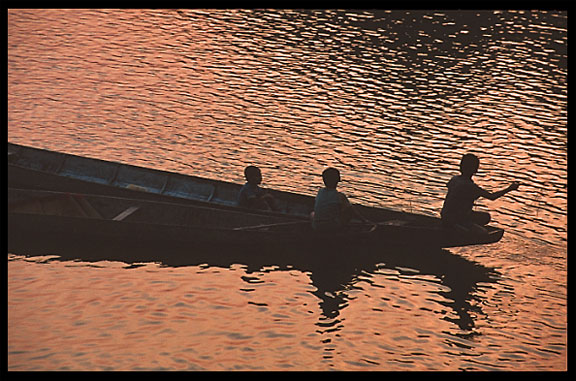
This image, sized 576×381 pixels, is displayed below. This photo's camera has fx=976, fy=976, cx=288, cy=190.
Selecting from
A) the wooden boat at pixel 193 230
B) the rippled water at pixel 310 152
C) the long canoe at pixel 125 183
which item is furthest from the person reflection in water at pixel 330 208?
the long canoe at pixel 125 183

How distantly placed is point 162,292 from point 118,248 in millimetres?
1720

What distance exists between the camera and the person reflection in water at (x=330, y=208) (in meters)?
14.2

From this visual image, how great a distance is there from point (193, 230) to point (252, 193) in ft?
3.70

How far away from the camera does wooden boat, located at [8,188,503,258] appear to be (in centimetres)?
1434

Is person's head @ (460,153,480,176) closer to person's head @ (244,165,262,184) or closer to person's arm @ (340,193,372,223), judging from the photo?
person's arm @ (340,193,372,223)

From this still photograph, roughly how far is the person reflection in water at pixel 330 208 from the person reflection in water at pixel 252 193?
1.06 meters

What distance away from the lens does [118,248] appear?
1473cm

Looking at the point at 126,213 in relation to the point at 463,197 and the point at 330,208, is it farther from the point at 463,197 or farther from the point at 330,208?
the point at 463,197

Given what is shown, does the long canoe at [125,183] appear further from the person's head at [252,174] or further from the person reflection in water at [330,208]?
the person reflection in water at [330,208]

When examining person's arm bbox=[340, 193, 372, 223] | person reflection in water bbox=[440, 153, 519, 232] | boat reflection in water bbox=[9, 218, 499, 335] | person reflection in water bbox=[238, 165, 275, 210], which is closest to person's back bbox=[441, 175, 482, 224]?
person reflection in water bbox=[440, 153, 519, 232]

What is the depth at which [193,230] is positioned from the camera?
1445 cm

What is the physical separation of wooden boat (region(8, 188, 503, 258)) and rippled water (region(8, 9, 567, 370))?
0.41 metres
